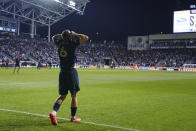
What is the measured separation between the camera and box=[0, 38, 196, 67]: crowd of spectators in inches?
2331

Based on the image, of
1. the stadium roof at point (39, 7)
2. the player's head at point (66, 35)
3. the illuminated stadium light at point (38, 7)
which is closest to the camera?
the player's head at point (66, 35)

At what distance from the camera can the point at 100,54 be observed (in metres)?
82.8

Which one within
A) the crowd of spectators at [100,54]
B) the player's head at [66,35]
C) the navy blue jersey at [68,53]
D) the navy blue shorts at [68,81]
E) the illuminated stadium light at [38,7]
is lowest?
the navy blue shorts at [68,81]

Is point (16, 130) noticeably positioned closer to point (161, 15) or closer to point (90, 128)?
point (90, 128)

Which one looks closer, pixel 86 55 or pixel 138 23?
pixel 86 55

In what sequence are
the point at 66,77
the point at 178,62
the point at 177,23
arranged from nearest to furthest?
1. the point at 66,77
2. the point at 177,23
3. the point at 178,62

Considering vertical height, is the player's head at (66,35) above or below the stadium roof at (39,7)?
below

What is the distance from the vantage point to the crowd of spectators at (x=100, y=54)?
59197mm

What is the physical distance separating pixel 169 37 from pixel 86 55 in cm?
2641

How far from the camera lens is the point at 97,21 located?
90312mm

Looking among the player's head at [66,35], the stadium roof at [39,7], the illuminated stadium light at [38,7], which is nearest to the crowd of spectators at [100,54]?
the illuminated stadium light at [38,7]

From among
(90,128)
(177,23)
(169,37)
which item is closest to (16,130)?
(90,128)

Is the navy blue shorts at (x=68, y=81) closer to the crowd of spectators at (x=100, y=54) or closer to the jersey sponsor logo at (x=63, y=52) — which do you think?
the jersey sponsor logo at (x=63, y=52)

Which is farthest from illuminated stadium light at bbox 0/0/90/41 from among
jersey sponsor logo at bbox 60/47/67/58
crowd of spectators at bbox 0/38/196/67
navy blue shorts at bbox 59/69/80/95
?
navy blue shorts at bbox 59/69/80/95
